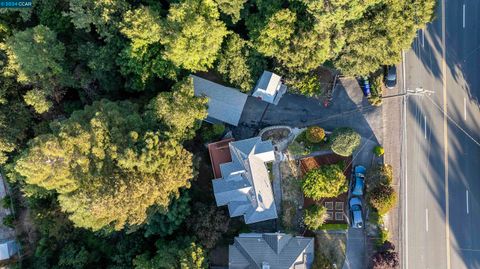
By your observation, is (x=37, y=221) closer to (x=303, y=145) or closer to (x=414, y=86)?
(x=303, y=145)

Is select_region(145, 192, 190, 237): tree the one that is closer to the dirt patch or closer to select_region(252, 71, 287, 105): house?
select_region(252, 71, 287, 105): house

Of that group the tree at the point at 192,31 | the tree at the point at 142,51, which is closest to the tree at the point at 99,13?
the tree at the point at 142,51

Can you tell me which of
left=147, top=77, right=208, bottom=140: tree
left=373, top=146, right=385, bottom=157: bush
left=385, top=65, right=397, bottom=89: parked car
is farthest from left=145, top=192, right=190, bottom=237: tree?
left=385, top=65, right=397, bottom=89: parked car

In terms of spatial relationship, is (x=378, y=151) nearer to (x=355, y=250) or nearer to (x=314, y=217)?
(x=314, y=217)

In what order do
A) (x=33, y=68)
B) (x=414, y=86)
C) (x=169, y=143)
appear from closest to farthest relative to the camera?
1. (x=169, y=143)
2. (x=33, y=68)
3. (x=414, y=86)

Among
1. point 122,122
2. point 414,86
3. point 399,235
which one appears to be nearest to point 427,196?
point 399,235

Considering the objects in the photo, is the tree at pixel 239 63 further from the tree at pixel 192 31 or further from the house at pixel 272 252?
the house at pixel 272 252

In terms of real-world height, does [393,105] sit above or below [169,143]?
above
